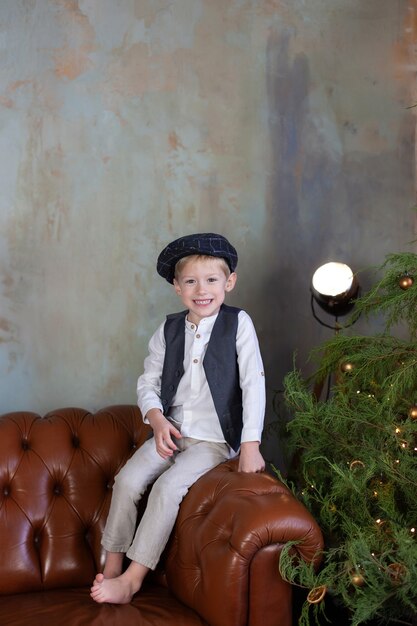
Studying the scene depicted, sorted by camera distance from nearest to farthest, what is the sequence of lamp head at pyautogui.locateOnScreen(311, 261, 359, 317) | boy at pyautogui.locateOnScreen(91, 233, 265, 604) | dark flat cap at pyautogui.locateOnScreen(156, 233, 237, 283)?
boy at pyautogui.locateOnScreen(91, 233, 265, 604), dark flat cap at pyautogui.locateOnScreen(156, 233, 237, 283), lamp head at pyautogui.locateOnScreen(311, 261, 359, 317)

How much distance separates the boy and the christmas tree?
204 mm

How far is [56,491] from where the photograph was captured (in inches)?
107

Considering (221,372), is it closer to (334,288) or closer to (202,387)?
(202,387)

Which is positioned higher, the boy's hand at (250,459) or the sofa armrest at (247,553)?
the boy's hand at (250,459)

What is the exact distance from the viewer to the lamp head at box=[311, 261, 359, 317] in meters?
3.05

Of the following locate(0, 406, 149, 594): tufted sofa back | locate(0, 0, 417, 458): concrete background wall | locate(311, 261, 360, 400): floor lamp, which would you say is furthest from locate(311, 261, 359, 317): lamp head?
locate(0, 406, 149, 594): tufted sofa back

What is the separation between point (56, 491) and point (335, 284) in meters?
1.37

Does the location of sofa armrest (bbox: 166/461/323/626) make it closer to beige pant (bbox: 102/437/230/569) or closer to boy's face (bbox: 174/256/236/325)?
beige pant (bbox: 102/437/230/569)

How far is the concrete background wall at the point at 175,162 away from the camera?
3162 millimetres

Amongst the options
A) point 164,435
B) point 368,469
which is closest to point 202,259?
point 164,435

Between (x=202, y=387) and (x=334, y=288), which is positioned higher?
(x=334, y=288)

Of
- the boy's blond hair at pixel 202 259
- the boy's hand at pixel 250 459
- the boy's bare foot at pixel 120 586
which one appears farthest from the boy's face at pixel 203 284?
the boy's bare foot at pixel 120 586

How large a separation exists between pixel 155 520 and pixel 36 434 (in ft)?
1.99

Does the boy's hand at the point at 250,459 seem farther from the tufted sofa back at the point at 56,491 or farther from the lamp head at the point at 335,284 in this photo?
the lamp head at the point at 335,284
